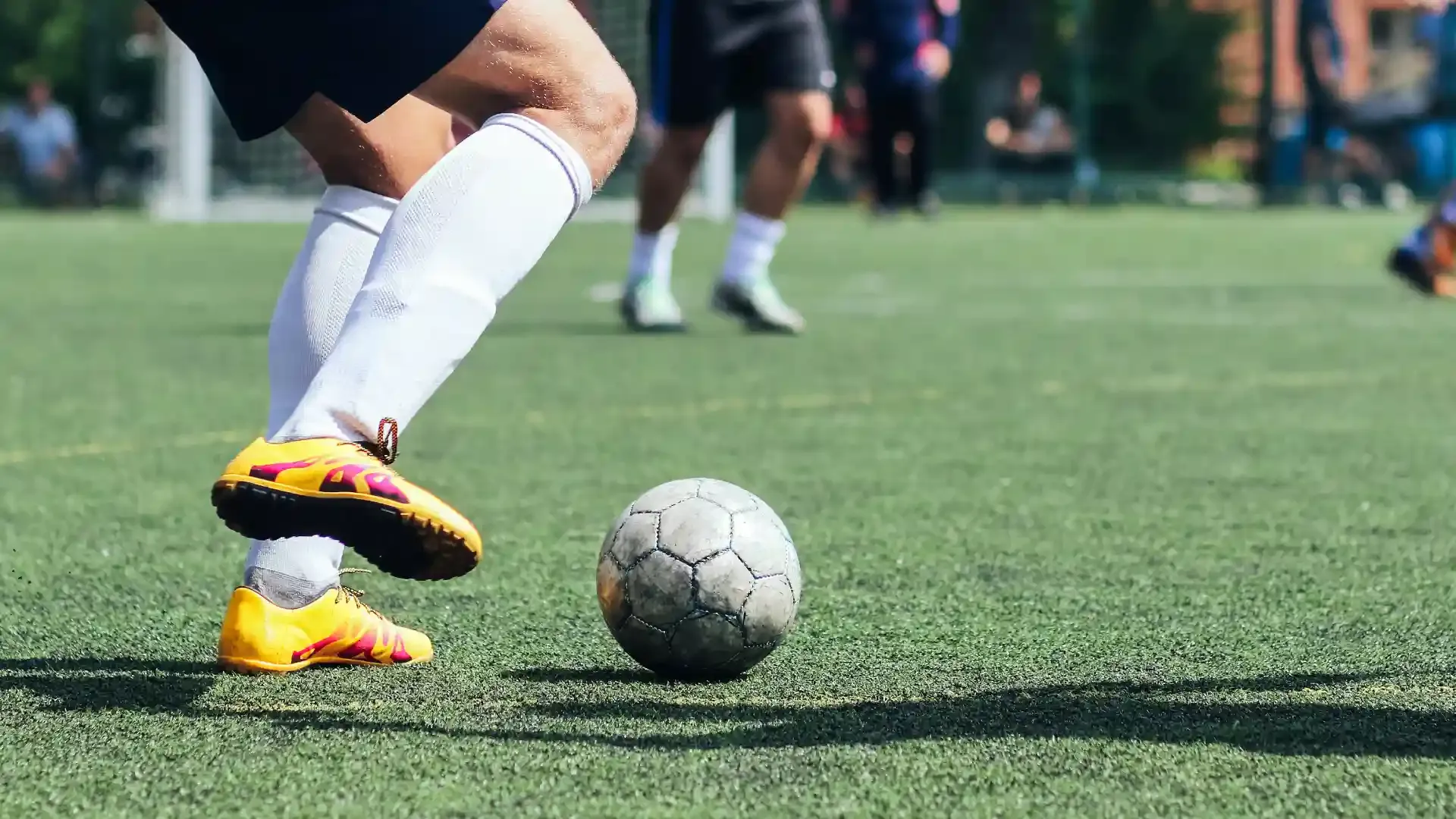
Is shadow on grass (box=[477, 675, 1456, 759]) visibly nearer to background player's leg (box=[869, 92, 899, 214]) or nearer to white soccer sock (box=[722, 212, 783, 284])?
white soccer sock (box=[722, 212, 783, 284])

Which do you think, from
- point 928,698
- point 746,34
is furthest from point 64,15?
point 928,698

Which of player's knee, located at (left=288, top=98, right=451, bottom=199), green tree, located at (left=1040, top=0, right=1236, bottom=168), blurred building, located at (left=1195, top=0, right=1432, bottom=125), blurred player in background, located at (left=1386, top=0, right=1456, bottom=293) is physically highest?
player's knee, located at (left=288, top=98, right=451, bottom=199)

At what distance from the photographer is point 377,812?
2182 mm

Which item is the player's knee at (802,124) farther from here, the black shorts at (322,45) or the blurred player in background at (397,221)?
the black shorts at (322,45)

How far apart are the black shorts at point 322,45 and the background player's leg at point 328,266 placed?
0.21 m

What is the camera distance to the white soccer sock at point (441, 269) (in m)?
2.52

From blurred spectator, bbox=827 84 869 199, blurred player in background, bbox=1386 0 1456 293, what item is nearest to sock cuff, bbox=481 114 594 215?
blurred player in background, bbox=1386 0 1456 293

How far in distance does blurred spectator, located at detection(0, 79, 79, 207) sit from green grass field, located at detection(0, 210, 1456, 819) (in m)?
21.7

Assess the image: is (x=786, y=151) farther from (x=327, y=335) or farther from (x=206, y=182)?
(x=206, y=182)

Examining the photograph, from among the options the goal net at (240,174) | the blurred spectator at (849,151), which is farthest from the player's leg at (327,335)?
the blurred spectator at (849,151)

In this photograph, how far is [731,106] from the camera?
8.80m

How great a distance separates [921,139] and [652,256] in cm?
994

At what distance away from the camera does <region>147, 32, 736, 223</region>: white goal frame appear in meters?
22.1

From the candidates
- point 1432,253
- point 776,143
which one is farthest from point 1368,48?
point 776,143
